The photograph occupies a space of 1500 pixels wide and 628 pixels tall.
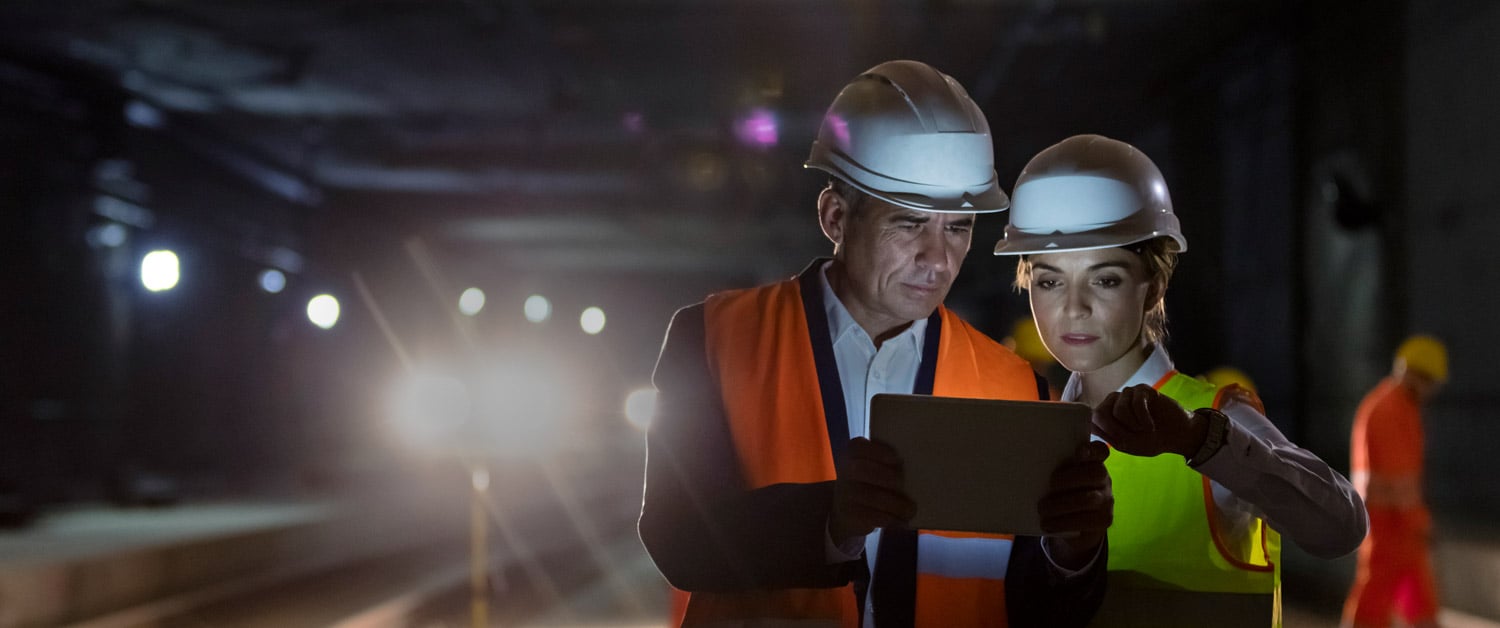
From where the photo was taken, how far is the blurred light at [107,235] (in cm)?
2005

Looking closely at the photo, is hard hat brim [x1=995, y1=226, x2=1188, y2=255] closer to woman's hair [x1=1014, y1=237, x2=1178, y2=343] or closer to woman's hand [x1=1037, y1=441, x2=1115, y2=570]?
woman's hair [x1=1014, y1=237, x2=1178, y2=343]

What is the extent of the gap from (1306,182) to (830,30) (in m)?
6.09

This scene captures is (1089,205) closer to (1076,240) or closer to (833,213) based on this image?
(1076,240)

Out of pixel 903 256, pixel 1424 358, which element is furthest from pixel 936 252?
pixel 1424 358

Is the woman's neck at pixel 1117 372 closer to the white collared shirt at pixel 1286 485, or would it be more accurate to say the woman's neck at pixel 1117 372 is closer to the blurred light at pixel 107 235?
the white collared shirt at pixel 1286 485

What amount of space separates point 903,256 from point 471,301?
Answer: 3164cm

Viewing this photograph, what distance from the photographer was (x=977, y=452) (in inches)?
99.3

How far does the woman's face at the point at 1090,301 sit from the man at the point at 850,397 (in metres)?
0.16

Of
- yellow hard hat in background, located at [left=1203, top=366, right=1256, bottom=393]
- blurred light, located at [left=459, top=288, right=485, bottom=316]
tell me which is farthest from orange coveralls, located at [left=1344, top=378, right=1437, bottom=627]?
blurred light, located at [left=459, top=288, right=485, bottom=316]

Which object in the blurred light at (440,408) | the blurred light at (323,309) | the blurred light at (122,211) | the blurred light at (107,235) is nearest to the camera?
the blurred light at (440,408)

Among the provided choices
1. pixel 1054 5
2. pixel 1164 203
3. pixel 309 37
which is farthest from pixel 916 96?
pixel 309 37

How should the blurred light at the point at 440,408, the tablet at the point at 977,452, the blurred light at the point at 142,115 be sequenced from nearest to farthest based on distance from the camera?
the tablet at the point at 977,452, the blurred light at the point at 440,408, the blurred light at the point at 142,115

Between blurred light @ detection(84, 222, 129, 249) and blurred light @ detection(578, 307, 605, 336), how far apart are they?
16.6 metres

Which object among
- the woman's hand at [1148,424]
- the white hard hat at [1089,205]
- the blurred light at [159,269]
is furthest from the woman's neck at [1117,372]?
the blurred light at [159,269]
